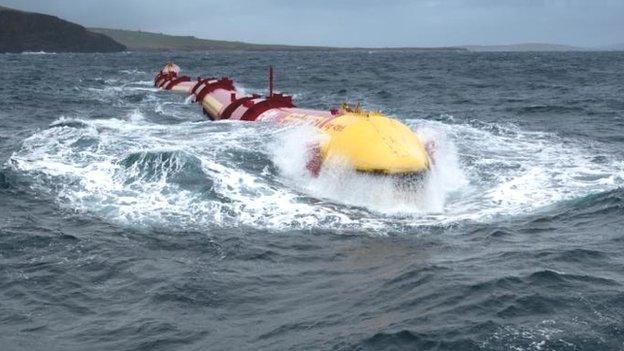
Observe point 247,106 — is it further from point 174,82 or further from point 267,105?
point 174,82

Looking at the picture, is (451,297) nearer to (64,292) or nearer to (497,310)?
(497,310)

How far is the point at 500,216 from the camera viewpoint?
15.3 metres

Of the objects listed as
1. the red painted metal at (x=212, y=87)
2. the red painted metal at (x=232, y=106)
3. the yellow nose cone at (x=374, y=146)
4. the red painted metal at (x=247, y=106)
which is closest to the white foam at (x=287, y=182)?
the yellow nose cone at (x=374, y=146)

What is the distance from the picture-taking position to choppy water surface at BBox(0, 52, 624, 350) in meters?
9.28

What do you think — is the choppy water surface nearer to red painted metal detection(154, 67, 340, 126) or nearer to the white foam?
the white foam

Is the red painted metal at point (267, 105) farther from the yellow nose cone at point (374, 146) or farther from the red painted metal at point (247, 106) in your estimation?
the yellow nose cone at point (374, 146)

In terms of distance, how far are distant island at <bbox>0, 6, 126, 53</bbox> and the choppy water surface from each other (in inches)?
6554

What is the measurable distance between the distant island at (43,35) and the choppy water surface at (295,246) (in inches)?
6554

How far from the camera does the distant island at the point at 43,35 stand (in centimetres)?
17575

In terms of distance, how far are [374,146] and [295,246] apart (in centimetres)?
485

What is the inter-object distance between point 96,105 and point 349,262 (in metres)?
29.9

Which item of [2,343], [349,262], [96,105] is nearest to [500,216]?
[349,262]

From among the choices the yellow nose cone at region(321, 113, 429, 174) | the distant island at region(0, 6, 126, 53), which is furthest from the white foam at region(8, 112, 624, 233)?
the distant island at region(0, 6, 126, 53)

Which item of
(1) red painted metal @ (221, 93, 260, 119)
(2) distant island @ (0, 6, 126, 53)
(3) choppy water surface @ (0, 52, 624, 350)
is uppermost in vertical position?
(2) distant island @ (0, 6, 126, 53)
